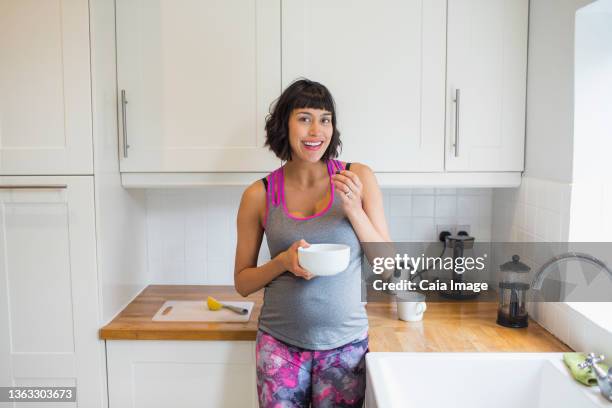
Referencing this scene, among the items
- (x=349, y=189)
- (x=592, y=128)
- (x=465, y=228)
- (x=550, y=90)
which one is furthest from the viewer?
(x=465, y=228)

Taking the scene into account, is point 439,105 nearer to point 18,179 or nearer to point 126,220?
point 126,220

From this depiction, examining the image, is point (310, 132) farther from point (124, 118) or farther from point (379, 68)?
point (124, 118)

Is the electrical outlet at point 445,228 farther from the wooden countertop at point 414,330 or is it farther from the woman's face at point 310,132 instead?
the woman's face at point 310,132

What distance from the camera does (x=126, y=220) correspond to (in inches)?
75.2

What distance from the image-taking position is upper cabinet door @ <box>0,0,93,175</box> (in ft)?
5.25

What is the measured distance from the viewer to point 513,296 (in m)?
1.66

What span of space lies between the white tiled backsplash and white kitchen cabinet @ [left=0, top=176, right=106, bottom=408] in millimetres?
521

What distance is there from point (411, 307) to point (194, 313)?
0.77 meters

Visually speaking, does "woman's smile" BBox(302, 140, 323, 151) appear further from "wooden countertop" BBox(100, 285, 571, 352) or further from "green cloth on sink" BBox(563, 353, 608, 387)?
"green cloth on sink" BBox(563, 353, 608, 387)

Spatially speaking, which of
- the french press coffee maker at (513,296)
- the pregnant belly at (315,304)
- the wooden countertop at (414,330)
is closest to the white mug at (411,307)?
the wooden countertop at (414,330)

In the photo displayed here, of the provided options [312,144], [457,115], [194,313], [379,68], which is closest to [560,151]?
[457,115]

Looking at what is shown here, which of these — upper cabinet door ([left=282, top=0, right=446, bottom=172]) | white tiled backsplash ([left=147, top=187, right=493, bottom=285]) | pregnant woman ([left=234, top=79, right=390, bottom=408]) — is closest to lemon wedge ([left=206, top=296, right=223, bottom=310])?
white tiled backsplash ([left=147, top=187, right=493, bottom=285])

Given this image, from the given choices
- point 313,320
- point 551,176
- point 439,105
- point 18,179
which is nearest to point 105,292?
point 18,179

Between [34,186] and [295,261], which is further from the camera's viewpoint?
[34,186]
